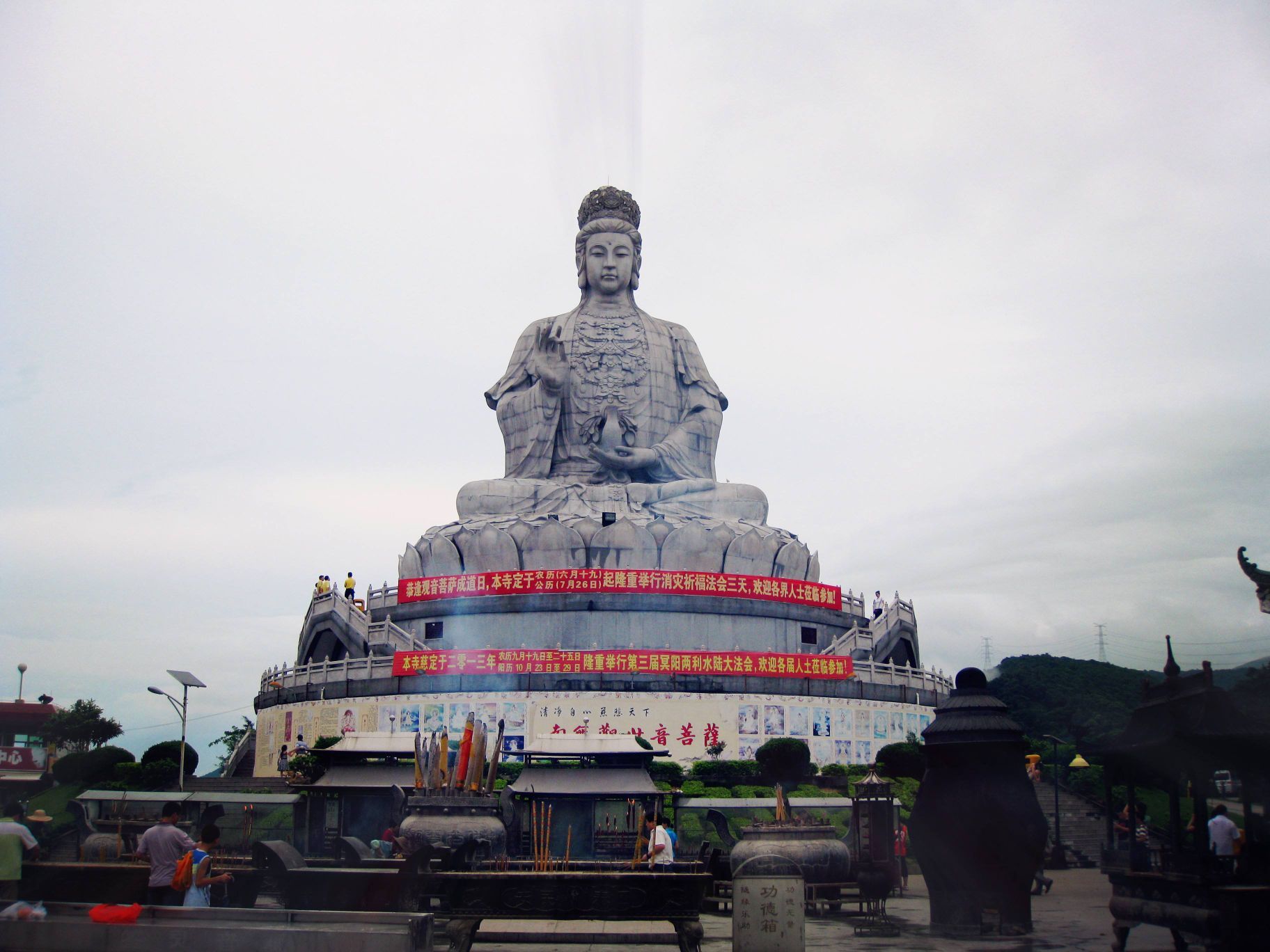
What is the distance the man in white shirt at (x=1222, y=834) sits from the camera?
10508 millimetres

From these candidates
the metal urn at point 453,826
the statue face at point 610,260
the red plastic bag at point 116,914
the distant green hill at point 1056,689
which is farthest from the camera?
the distant green hill at point 1056,689

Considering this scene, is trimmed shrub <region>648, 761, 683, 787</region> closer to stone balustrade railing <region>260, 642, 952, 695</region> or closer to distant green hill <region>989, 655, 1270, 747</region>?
stone balustrade railing <region>260, 642, 952, 695</region>

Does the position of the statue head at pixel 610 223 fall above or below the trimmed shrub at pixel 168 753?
above

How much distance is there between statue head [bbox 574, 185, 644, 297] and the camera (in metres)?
32.2

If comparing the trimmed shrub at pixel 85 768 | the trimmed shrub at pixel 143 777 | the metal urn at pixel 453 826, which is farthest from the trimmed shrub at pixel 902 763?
the trimmed shrub at pixel 85 768

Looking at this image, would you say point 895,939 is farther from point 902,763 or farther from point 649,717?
point 649,717

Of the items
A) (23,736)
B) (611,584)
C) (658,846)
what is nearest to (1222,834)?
(658,846)

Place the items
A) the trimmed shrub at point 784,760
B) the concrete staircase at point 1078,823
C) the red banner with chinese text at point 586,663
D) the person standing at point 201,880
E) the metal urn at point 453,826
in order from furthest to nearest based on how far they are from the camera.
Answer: the red banner with chinese text at point 586,663, the trimmed shrub at point 784,760, the concrete staircase at point 1078,823, the metal urn at point 453,826, the person standing at point 201,880

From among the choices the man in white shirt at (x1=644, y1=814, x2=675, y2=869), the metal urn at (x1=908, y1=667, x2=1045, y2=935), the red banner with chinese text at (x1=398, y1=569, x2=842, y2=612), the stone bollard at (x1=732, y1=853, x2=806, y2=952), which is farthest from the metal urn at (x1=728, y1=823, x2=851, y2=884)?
the red banner with chinese text at (x1=398, y1=569, x2=842, y2=612)

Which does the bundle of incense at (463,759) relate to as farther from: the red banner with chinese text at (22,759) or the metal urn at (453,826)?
the red banner with chinese text at (22,759)

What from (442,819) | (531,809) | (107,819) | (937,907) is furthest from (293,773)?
(937,907)

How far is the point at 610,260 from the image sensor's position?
32.1 meters

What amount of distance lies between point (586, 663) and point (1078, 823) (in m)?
10.2

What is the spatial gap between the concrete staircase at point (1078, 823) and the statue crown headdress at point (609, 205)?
1779cm
